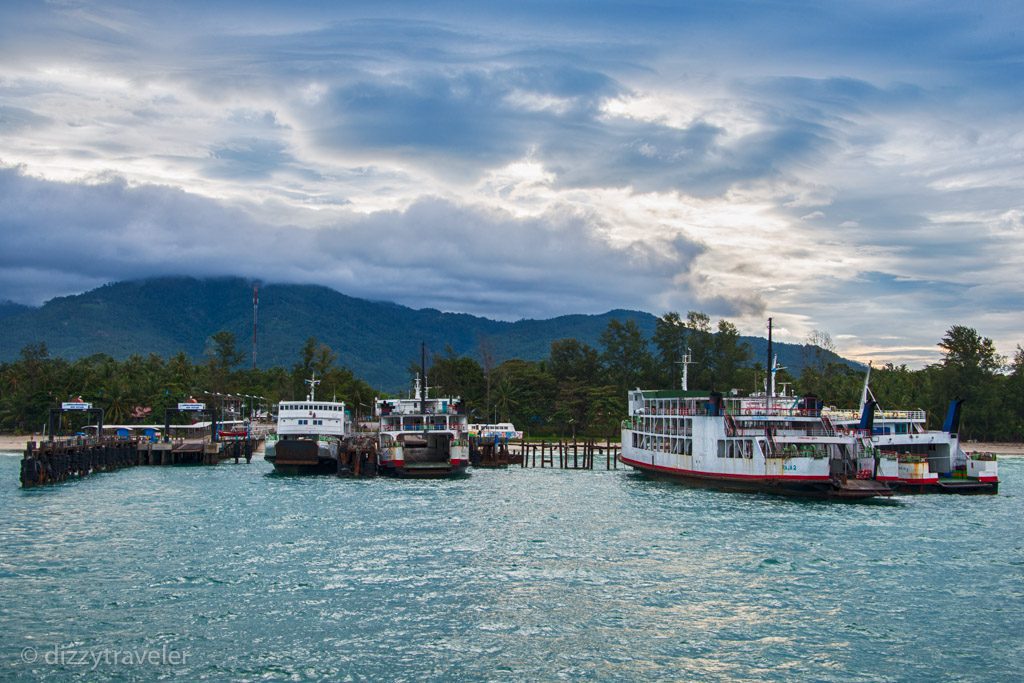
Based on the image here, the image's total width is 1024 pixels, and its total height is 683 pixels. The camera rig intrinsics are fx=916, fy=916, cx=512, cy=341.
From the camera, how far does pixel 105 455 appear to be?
87.8 m

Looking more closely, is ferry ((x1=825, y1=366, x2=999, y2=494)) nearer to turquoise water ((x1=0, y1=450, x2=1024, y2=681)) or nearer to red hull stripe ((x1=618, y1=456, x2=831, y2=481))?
turquoise water ((x1=0, y1=450, x2=1024, y2=681))

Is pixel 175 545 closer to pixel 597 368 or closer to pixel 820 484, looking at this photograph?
pixel 820 484

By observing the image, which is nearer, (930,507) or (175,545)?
(175,545)

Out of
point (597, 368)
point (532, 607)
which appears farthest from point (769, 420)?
point (597, 368)

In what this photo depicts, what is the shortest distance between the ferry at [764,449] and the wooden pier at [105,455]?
156ft

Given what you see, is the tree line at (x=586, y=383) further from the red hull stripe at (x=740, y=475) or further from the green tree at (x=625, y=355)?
the red hull stripe at (x=740, y=475)

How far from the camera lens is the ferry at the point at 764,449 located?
59031 millimetres

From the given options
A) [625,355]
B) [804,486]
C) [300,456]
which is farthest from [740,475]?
[625,355]

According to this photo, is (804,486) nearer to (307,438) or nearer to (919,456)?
(919,456)

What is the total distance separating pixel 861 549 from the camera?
137 ft

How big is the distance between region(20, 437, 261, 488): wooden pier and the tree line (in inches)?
1489

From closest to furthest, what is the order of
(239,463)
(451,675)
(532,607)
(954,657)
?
(451,675) → (954,657) → (532,607) → (239,463)

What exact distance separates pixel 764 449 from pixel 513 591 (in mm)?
33864

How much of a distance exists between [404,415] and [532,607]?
50.7m
